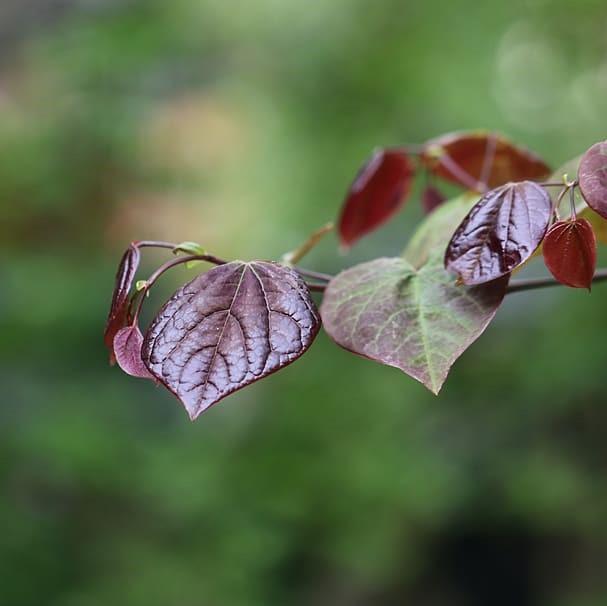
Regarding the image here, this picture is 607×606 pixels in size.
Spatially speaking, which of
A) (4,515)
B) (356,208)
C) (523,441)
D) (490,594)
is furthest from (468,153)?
(490,594)

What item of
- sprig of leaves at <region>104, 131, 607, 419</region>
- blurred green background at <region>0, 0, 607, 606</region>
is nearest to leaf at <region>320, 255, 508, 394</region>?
sprig of leaves at <region>104, 131, 607, 419</region>

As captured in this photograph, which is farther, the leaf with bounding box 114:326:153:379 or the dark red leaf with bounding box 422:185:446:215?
the dark red leaf with bounding box 422:185:446:215

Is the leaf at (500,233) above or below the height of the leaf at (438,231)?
above

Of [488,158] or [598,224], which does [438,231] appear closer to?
[598,224]

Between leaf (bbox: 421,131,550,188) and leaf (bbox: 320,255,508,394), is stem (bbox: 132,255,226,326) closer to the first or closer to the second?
leaf (bbox: 320,255,508,394)

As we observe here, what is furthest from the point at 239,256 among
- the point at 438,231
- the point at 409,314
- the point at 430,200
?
the point at 409,314

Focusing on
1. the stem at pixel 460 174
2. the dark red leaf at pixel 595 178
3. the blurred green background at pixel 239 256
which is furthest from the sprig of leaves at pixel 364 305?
the blurred green background at pixel 239 256

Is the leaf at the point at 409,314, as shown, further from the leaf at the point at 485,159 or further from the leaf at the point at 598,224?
the leaf at the point at 485,159
